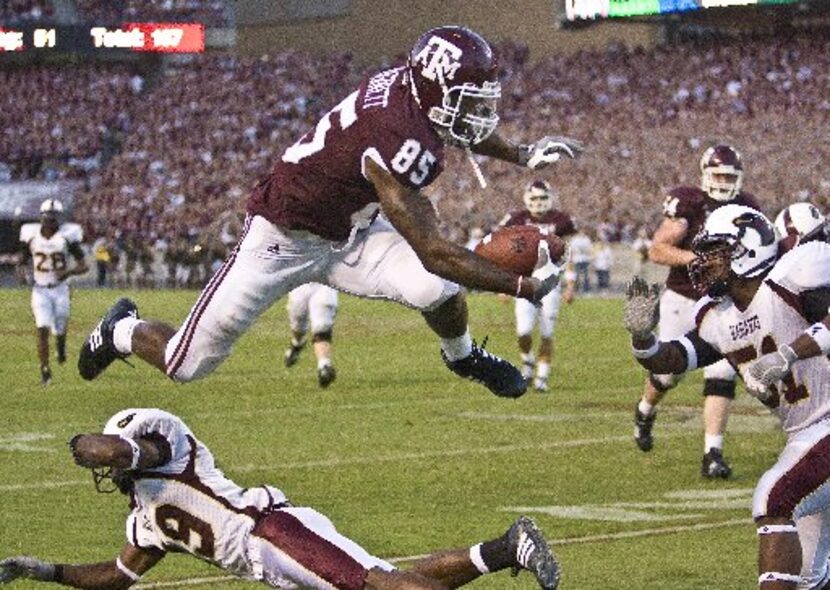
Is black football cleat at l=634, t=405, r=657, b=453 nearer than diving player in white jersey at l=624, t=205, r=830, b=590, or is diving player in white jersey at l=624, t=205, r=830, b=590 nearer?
diving player in white jersey at l=624, t=205, r=830, b=590

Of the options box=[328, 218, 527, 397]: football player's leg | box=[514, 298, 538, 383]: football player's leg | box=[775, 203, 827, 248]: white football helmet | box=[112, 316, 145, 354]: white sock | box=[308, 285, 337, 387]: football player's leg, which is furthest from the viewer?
box=[514, 298, 538, 383]: football player's leg

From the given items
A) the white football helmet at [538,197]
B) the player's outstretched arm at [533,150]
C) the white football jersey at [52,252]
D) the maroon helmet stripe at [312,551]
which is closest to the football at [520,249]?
the player's outstretched arm at [533,150]

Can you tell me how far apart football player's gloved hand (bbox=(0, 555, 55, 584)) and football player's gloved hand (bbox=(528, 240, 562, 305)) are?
6.72 feet

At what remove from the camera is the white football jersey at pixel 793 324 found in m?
6.53

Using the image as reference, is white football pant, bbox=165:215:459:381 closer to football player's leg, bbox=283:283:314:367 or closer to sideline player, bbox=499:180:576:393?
football player's leg, bbox=283:283:314:367

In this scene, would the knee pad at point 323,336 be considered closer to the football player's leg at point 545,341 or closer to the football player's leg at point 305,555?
the football player's leg at point 545,341

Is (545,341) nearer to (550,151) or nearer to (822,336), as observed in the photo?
(550,151)

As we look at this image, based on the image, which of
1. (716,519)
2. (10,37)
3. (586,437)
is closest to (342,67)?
(10,37)

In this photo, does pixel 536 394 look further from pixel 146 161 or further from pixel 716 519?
pixel 146 161

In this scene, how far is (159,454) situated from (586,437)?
695cm

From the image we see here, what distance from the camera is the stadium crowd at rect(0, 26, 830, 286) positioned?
34375 mm

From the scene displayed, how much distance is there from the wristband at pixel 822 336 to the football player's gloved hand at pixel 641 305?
623mm

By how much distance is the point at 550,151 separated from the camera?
7535 millimetres

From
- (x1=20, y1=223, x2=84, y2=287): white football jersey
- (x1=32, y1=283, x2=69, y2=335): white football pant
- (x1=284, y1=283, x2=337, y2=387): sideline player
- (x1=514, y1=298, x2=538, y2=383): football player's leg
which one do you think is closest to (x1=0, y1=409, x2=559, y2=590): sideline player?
(x1=284, y1=283, x2=337, y2=387): sideline player
